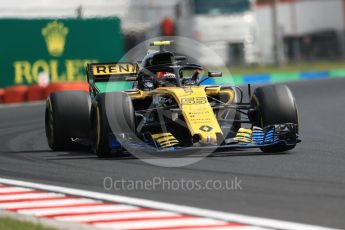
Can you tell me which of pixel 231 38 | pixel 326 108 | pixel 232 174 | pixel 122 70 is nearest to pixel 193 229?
pixel 232 174

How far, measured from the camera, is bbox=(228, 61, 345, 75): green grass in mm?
40719

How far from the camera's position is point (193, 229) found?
6691 mm

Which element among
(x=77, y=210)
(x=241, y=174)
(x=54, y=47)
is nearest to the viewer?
(x=77, y=210)

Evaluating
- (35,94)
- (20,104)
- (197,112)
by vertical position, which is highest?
(197,112)

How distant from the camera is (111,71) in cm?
1320

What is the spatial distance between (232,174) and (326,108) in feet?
35.7

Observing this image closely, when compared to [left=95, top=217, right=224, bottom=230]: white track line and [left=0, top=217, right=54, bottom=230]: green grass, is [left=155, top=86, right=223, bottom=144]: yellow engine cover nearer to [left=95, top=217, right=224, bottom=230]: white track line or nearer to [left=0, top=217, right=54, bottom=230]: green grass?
[left=95, top=217, right=224, bottom=230]: white track line

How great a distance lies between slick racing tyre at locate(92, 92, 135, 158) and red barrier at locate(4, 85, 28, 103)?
14.1 metres

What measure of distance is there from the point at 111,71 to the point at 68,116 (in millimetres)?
1187

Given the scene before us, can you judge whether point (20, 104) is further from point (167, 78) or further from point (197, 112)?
point (197, 112)

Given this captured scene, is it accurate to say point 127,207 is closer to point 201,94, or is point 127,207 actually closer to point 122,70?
point 201,94

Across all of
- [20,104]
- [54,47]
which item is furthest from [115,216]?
[54,47]

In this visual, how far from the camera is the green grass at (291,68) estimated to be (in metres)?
40.7

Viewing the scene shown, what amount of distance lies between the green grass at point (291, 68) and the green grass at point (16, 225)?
32582mm
